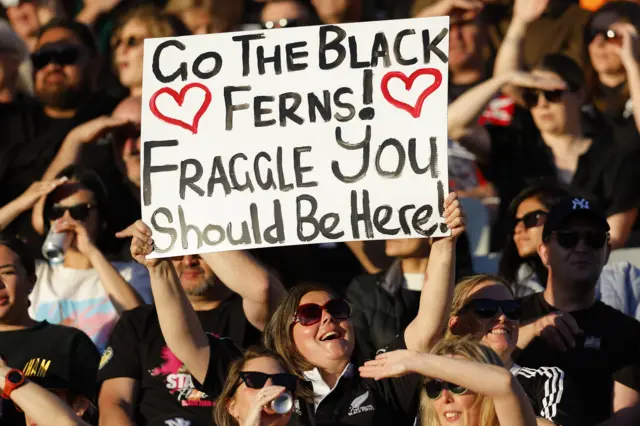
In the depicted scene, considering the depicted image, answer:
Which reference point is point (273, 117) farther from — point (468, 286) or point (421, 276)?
point (421, 276)

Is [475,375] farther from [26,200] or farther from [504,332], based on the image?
[26,200]

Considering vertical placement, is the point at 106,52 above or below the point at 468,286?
above

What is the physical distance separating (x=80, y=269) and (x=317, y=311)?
2.13m

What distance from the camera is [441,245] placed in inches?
228

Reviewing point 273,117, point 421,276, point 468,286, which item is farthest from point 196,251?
point 421,276

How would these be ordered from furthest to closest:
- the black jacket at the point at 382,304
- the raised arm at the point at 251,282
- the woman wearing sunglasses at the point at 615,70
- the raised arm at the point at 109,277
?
the woman wearing sunglasses at the point at 615,70 < the raised arm at the point at 109,277 < the black jacket at the point at 382,304 < the raised arm at the point at 251,282

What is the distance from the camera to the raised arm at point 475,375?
4.88 metres

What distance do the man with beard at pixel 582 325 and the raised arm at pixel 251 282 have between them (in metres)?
1.10

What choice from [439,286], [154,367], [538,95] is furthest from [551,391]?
[538,95]

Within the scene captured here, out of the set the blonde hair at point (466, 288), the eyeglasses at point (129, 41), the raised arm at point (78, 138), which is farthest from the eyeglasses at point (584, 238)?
the eyeglasses at point (129, 41)

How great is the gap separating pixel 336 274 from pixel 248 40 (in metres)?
1.98

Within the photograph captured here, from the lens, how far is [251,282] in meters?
6.57

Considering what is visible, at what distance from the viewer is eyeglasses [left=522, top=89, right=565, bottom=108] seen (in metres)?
8.12

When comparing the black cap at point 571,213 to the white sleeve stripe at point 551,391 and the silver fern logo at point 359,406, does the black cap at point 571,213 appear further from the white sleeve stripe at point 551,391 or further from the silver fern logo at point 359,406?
the silver fern logo at point 359,406
